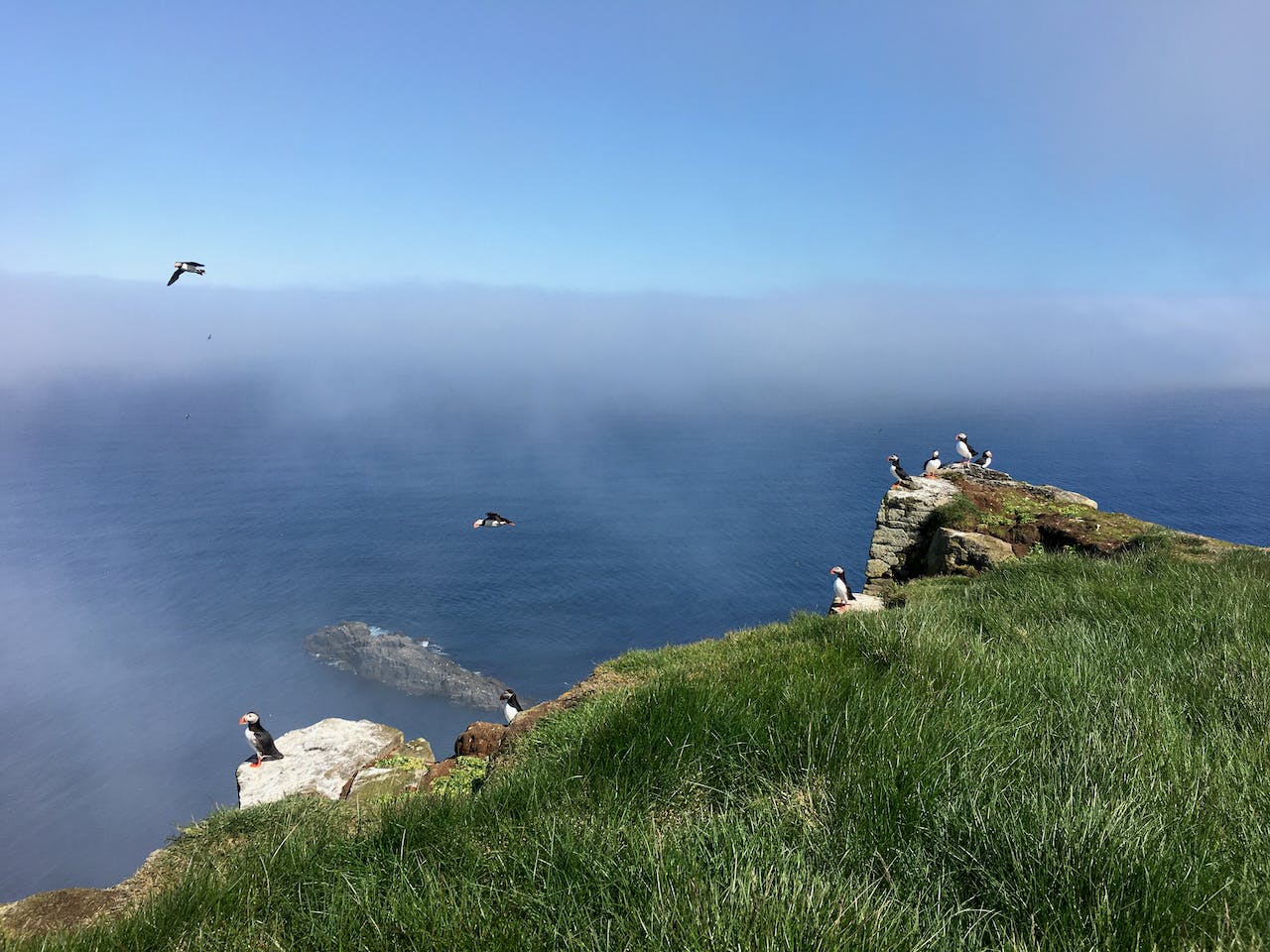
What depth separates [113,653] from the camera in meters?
102

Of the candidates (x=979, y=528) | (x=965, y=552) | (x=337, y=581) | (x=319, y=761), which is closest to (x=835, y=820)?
(x=319, y=761)

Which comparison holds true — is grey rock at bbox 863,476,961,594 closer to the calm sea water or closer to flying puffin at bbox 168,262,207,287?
flying puffin at bbox 168,262,207,287

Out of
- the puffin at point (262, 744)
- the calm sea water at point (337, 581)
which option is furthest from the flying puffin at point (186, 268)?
the calm sea water at point (337, 581)

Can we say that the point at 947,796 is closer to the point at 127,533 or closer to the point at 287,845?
the point at 287,845

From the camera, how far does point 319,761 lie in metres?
15.0

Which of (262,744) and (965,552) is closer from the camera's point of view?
(262,744)

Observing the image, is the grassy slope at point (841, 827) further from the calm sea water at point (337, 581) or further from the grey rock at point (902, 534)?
the calm sea water at point (337, 581)

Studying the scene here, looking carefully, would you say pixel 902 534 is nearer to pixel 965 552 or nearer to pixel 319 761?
pixel 965 552

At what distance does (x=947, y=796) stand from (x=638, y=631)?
95.2 meters

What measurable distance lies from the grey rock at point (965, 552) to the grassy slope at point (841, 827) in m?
10.1

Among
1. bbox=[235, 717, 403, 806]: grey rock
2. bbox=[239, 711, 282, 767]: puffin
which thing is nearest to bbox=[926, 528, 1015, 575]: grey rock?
bbox=[235, 717, 403, 806]: grey rock

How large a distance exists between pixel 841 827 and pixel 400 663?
3865 inches

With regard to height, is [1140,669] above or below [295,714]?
above

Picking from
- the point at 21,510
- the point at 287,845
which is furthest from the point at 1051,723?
the point at 21,510
